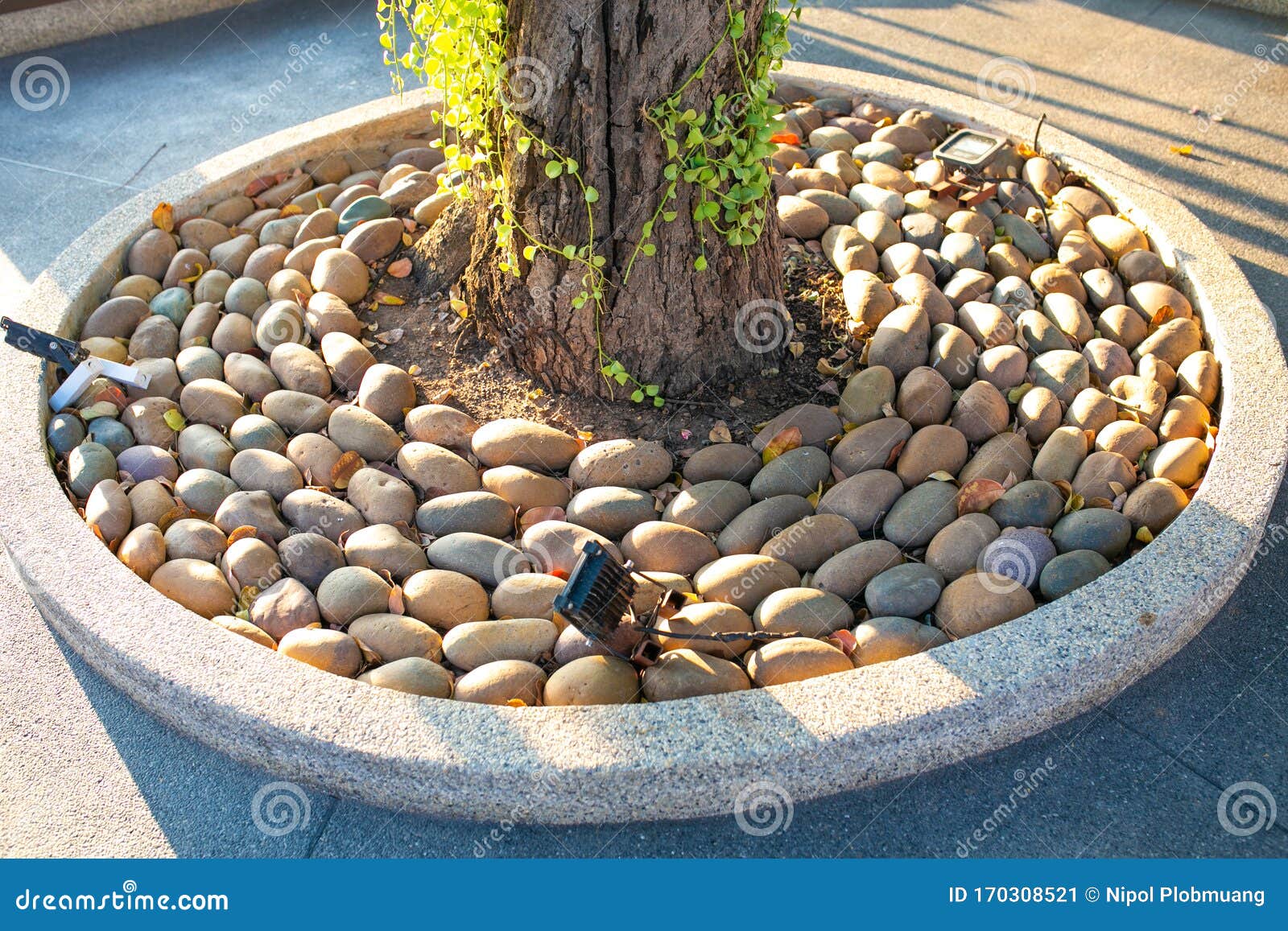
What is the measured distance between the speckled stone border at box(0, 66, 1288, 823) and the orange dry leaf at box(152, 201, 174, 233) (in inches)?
49.4

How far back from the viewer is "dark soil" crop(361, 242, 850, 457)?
107 inches

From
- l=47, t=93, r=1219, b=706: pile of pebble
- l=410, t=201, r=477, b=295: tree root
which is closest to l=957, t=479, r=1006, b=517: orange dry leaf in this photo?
l=47, t=93, r=1219, b=706: pile of pebble

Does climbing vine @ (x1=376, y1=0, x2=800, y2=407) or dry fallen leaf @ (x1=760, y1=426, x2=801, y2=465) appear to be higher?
climbing vine @ (x1=376, y1=0, x2=800, y2=407)

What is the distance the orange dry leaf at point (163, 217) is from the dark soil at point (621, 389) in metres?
0.83

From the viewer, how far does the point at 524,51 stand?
240 centimetres

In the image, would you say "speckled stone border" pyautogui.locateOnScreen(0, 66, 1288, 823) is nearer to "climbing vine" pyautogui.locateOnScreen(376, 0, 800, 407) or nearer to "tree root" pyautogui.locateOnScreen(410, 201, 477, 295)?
"climbing vine" pyautogui.locateOnScreen(376, 0, 800, 407)

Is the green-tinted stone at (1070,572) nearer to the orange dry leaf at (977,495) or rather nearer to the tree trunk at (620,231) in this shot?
the orange dry leaf at (977,495)

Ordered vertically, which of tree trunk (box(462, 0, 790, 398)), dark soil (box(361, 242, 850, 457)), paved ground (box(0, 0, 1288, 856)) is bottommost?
paved ground (box(0, 0, 1288, 856))

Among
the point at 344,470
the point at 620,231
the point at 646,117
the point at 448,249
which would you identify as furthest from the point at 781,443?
the point at 448,249

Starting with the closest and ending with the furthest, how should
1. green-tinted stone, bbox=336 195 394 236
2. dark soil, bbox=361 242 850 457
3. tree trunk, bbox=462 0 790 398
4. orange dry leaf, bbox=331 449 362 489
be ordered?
tree trunk, bbox=462 0 790 398, orange dry leaf, bbox=331 449 362 489, dark soil, bbox=361 242 850 457, green-tinted stone, bbox=336 195 394 236

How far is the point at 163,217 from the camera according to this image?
3.32 m

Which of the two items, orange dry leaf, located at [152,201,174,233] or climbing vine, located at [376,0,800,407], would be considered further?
orange dry leaf, located at [152,201,174,233]

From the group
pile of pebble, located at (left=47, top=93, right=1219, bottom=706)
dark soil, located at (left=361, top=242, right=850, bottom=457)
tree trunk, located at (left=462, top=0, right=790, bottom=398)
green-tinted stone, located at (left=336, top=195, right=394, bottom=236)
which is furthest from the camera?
green-tinted stone, located at (left=336, top=195, right=394, bottom=236)

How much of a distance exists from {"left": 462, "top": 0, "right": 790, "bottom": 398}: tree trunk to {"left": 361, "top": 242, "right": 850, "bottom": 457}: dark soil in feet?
0.17
